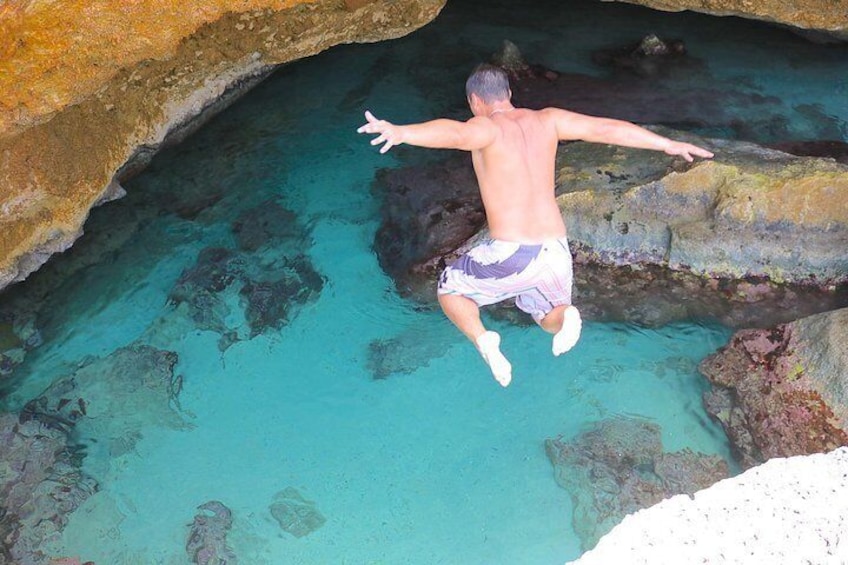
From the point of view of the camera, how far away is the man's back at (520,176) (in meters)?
4.57

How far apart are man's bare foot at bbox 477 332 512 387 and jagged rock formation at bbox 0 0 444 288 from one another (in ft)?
8.14

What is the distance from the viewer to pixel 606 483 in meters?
5.63

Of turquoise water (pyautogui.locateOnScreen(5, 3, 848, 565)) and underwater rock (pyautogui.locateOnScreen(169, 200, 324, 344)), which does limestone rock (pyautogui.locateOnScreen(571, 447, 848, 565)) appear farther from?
underwater rock (pyautogui.locateOnScreen(169, 200, 324, 344))

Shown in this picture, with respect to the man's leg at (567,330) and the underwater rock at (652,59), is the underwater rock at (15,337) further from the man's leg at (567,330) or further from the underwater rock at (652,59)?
the underwater rock at (652,59)

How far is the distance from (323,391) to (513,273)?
2.23 m

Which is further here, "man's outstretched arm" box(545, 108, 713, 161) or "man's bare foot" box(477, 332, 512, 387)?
"man's outstretched arm" box(545, 108, 713, 161)

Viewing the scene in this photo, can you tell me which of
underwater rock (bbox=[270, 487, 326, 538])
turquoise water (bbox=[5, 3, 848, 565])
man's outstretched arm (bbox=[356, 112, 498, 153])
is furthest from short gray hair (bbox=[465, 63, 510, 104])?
underwater rock (bbox=[270, 487, 326, 538])

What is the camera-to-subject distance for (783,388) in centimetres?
548

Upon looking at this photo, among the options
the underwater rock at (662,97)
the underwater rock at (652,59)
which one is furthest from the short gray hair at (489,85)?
the underwater rock at (652,59)

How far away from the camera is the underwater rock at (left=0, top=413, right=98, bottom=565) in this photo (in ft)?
18.0

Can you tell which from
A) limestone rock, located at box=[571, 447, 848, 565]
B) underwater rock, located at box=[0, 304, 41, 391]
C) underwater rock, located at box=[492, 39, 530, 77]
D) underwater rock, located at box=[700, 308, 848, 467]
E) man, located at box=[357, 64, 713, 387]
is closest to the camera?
limestone rock, located at box=[571, 447, 848, 565]

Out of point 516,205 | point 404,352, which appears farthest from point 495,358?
point 404,352

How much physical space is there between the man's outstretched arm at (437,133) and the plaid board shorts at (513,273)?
77 centimetres

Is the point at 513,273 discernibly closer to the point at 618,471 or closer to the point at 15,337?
the point at 618,471
